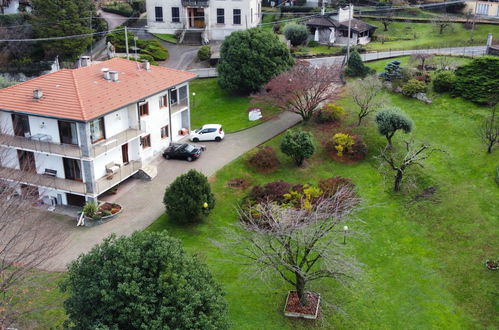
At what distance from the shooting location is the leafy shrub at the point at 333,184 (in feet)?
123

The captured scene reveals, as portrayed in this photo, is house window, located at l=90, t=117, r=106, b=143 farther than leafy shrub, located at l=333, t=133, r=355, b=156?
No

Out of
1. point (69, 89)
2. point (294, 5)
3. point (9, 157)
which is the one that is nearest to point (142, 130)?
point (69, 89)

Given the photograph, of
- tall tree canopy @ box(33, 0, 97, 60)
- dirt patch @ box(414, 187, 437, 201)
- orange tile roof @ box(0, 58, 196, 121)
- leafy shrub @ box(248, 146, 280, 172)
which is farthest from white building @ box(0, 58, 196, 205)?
tall tree canopy @ box(33, 0, 97, 60)

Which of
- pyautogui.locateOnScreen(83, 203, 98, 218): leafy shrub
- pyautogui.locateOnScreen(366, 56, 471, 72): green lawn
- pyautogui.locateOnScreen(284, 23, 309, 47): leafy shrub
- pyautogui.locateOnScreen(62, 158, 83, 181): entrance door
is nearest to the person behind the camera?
pyautogui.locateOnScreen(83, 203, 98, 218): leafy shrub

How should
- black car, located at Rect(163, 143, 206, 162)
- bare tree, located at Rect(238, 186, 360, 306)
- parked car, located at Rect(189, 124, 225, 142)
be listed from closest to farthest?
bare tree, located at Rect(238, 186, 360, 306) < black car, located at Rect(163, 143, 206, 162) < parked car, located at Rect(189, 124, 225, 142)

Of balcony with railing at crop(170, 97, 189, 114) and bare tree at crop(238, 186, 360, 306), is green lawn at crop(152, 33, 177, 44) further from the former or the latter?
bare tree at crop(238, 186, 360, 306)

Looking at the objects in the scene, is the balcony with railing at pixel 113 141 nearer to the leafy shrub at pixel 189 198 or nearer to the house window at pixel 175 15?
the leafy shrub at pixel 189 198

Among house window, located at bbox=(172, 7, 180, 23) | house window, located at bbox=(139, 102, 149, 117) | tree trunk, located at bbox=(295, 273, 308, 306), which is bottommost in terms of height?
tree trunk, located at bbox=(295, 273, 308, 306)

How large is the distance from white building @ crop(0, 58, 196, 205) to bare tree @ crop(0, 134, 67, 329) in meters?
0.19

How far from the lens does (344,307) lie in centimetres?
2808

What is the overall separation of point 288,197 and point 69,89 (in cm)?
1699

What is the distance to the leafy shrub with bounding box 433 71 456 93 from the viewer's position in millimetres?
49312

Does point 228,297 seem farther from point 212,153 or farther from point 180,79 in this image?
point 180,79

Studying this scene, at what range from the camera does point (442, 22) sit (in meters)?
74.1
